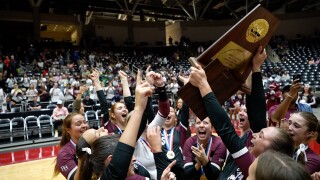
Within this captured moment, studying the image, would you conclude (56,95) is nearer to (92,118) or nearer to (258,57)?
(92,118)

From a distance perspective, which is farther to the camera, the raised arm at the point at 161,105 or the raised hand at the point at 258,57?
the raised arm at the point at 161,105

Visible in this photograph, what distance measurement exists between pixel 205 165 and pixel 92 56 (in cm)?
1698

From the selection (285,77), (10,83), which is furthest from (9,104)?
(285,77)

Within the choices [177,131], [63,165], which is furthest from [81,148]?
[177,131]

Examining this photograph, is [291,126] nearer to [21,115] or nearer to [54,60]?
[21,115]

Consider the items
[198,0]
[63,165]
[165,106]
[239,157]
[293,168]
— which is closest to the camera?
[293,168]

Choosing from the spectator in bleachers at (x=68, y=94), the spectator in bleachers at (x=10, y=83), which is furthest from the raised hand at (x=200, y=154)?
the spectator in bleachers at (x=10, y=83)

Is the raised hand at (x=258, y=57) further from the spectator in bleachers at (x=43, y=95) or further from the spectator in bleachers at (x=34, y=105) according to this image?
the spectator in bleachers at (x=43, y=95)

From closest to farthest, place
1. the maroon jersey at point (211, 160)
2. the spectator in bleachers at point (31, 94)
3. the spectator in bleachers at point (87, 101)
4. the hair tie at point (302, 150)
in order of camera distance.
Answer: the hair tie at point (302, 150), the maroon jersey at point (211, 160), the spectator in bleachers at point (31, 94), the spectator in bleachers at point (87, 101)

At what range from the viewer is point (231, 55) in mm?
1710

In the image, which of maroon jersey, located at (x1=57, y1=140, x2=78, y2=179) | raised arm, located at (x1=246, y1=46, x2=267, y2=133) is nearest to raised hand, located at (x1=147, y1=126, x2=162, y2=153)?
raised arm, located at (x1=246, y1=46, x2=267, y2=133)

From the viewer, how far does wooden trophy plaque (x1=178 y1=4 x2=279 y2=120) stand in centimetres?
162

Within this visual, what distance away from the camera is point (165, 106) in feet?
7.68

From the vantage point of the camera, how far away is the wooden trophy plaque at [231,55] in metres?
1.62
